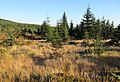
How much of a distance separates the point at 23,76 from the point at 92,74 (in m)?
1.89

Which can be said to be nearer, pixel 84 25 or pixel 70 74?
pixel 70 74

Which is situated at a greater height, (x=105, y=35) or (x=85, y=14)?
(x=85, y=14)

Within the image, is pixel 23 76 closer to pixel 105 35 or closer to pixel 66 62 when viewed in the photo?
pixel 66 62

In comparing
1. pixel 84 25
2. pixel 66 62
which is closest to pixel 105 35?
pixel 84 25

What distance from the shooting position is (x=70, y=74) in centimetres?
658

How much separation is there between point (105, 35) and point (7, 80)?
5913cm

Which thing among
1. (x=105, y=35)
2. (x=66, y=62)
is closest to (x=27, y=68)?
(x=66, y=62)

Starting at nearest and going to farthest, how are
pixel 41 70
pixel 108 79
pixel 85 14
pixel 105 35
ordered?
pixel 108 79
pixel 41 70
pixel 85 14
pixel 105 35

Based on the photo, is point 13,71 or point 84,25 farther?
point 84,25

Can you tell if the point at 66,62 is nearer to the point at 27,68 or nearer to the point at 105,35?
the point at 27,68

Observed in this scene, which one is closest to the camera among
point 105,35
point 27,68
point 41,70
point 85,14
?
point 41,70

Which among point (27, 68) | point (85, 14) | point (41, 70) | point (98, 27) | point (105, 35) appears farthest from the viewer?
point (105, 35)

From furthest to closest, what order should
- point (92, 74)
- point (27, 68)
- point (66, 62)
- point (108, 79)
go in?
point (66, 62), point (27, 68), point (92, 74), point (108, 79)

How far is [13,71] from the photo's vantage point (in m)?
7.34
